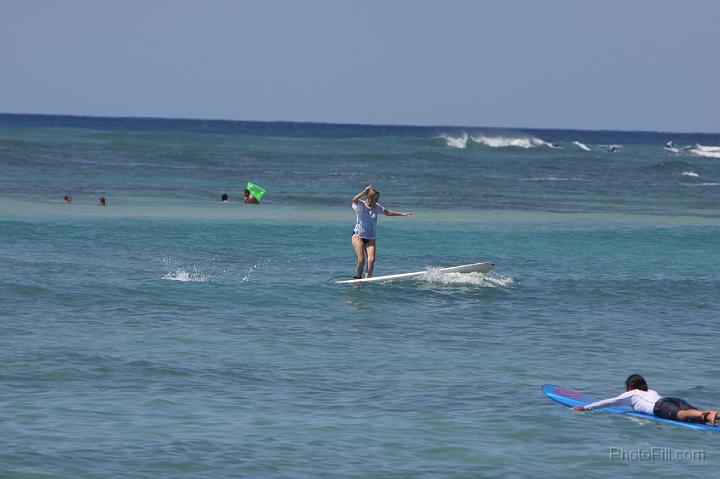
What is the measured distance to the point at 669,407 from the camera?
13273 mm

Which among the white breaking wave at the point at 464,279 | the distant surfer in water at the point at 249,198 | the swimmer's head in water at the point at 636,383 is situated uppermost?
the distant surfer in water at the point at 249,198

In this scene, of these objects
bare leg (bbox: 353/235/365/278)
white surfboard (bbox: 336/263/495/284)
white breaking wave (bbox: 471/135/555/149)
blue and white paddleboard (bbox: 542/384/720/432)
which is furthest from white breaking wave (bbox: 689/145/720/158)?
blue and white paddleboard (bbox: 542/384/720/432)

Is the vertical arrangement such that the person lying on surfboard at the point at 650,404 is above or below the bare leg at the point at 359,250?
below

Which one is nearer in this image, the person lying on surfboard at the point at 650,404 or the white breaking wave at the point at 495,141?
the person lying on surfboard at the point at 650,404

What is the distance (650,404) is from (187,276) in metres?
12.6

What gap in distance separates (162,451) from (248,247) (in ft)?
62.5

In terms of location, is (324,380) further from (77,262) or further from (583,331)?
(77,262)

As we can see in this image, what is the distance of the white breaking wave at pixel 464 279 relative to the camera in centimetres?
2375

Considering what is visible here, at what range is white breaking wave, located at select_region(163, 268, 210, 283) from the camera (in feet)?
76.9

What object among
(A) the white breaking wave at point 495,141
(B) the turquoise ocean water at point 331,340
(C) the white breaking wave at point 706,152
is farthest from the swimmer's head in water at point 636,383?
(C) the white breaking wave at point 706,152

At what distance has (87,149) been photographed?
8781 cm

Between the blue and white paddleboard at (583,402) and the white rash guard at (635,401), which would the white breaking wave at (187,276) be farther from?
the white rash guard at (635,401)

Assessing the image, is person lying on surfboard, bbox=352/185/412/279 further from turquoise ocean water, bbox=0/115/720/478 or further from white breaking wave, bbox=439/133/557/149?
white breaking wave, bbox=439/133/557/149

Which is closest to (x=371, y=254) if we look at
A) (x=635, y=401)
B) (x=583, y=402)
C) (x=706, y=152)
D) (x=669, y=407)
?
(x=583, y=402)
